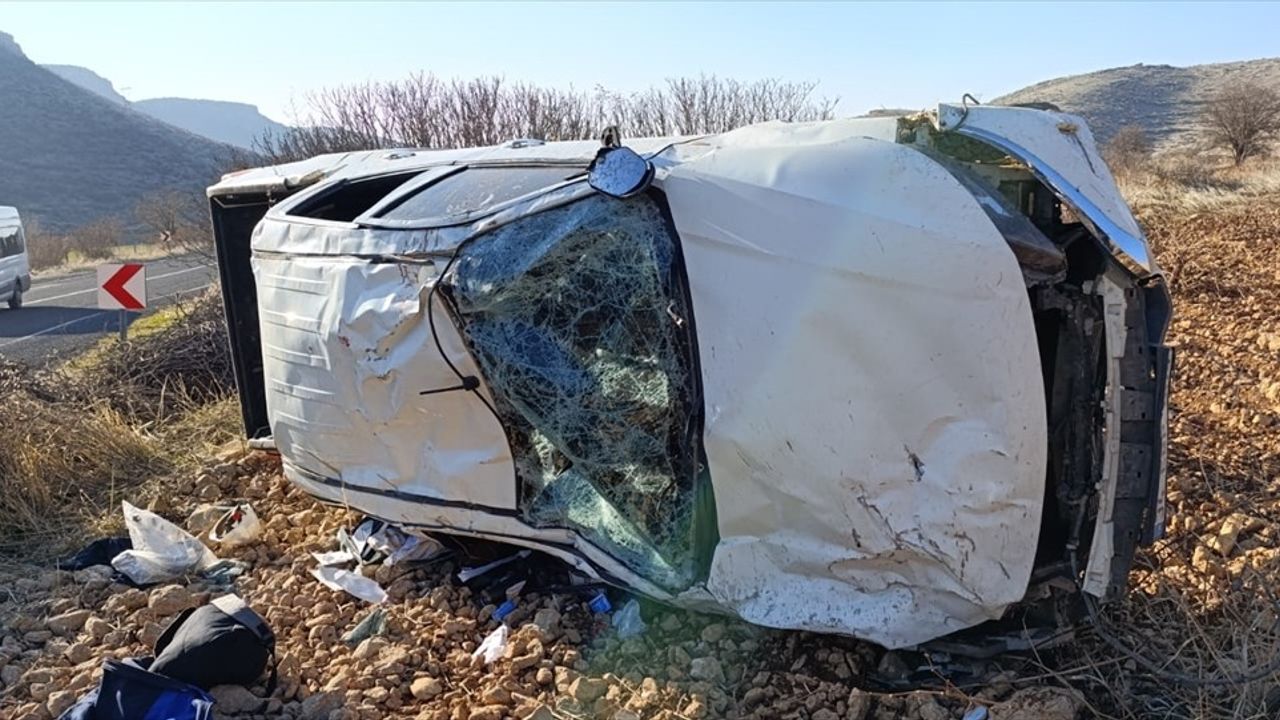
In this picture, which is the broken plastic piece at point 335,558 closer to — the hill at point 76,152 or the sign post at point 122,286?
the sign post at point 122,286

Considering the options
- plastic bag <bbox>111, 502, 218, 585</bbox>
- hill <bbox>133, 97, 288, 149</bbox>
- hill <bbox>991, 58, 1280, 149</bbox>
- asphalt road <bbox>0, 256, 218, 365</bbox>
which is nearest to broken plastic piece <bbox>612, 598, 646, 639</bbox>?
plastic bag <bbox>111, 502, 218, 585</bbox>

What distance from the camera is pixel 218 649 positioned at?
3.33m

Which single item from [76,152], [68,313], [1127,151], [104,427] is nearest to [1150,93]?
[1127,151]

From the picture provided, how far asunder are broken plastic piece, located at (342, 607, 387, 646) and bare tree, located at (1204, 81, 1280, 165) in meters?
31.9

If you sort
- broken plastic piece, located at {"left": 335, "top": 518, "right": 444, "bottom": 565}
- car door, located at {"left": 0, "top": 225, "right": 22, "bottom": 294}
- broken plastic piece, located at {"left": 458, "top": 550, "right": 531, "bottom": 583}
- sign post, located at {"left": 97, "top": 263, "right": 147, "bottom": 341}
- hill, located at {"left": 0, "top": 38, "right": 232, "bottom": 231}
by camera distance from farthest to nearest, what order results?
hill, located at {"left": 0, "top": 38, "right": 232, "bottom": 231} → car door, located at {"left": 0, "top": 225, "right": 22, "bottom": 294} → sign post, located at {"left": 97, "top": 263, "right": 147, "bottom": 341} → broken plastic piece, located at {"left": 335, "top": 518, "right": 444, "bottom": 565} → broken plastic piece, located at {"left": 458, "top": 550, "right": 531, "bottom": 583}

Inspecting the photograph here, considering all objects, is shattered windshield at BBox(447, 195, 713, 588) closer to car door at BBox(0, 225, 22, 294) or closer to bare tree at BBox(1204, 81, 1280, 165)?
car door at BBox(0, 225, 22, 294)

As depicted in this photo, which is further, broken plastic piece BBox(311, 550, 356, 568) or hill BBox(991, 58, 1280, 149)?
hill BBox(991, 58, 1280, 149)

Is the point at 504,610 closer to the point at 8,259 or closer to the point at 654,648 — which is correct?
the point at 654,648

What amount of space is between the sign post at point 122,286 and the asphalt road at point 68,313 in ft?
5.14

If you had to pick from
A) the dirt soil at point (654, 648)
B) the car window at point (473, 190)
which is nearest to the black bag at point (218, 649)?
the dirt soil at point (654, 648)

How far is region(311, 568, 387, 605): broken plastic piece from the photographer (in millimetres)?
4043

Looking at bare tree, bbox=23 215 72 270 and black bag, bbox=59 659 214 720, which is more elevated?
black bag, bbox=59 659 214 720

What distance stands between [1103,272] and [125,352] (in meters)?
7.28

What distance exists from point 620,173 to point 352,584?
7.13ft
